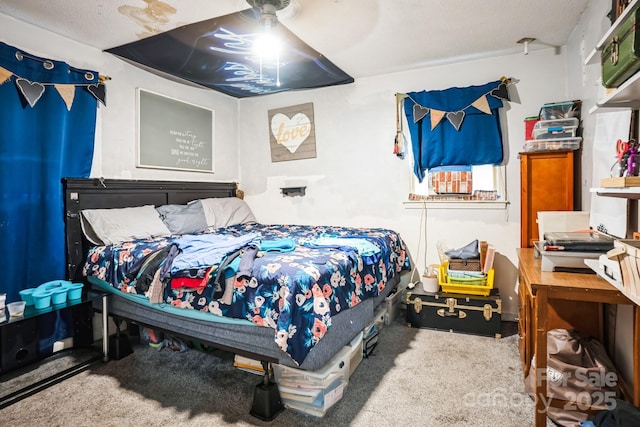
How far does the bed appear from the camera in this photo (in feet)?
5.62

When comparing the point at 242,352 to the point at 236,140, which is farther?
the point at 236,140

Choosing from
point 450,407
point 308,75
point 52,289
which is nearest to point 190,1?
point 308,75

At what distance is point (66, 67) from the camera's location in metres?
2.68

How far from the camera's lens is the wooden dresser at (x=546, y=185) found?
2623 mm

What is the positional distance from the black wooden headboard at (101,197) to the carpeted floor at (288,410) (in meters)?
0.87

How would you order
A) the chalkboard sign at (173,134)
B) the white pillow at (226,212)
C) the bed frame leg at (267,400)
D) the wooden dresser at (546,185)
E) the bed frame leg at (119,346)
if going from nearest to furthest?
the bed frame leg at (267,400) → the bed frame leg at (119,346) → the wooden dresser at (546,185) → the chalkboard sign at (173,134) → the white pillow at (226,212)

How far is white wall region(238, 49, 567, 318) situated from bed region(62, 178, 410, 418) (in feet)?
2.24

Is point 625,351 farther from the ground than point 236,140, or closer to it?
closer to it

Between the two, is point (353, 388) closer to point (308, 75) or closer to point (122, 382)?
point (122, 382)

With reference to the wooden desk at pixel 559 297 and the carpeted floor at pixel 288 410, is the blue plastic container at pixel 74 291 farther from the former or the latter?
the wooden desk at pixel 559 297

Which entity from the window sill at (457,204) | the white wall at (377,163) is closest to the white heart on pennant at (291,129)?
the white wall at (377,163)

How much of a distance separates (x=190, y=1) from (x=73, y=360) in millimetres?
2596

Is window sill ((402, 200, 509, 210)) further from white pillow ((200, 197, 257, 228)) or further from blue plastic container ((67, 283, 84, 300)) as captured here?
blue plastic container ((67, 283, 84, 300))

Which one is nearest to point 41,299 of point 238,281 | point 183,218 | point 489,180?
point 183,218
